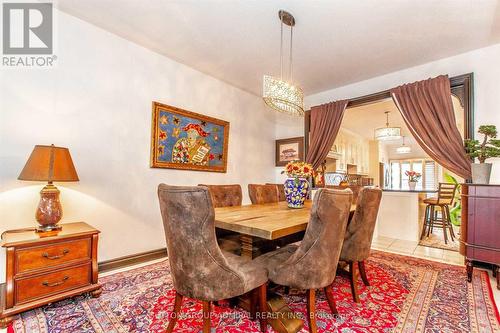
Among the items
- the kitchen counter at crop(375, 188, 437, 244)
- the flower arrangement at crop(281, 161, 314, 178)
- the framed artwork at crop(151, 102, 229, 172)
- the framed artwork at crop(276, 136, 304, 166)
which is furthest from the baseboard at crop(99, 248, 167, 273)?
the kitchen counter at crop(375, 188, 437, 244)

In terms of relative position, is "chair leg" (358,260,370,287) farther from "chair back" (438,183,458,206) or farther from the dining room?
"chair back" (438,183,458,206)

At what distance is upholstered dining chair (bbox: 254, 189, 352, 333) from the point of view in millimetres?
1450

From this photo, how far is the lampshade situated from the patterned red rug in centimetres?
101

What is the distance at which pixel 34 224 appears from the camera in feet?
7.43

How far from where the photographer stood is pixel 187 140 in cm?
356

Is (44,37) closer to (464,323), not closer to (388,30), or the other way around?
(388,30)

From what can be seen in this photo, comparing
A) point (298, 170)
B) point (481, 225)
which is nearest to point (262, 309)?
point (298, 170)

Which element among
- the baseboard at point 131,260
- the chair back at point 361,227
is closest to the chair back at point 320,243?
the chair back at point 361,227

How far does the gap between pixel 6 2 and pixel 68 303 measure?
271 cm

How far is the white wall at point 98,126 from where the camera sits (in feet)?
7.25

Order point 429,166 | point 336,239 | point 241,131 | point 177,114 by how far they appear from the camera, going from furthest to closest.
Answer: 1. point 429,166
2. point 241,131
3. point 177,114
4. point 336,239

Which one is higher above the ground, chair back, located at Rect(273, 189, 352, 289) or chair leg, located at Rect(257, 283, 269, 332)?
chair back, located at Rect(273, 189, 352, 289)

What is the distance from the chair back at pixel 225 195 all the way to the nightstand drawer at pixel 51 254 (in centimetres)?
121

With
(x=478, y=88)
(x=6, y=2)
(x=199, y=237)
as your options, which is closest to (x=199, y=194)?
(x=199, y=237)
